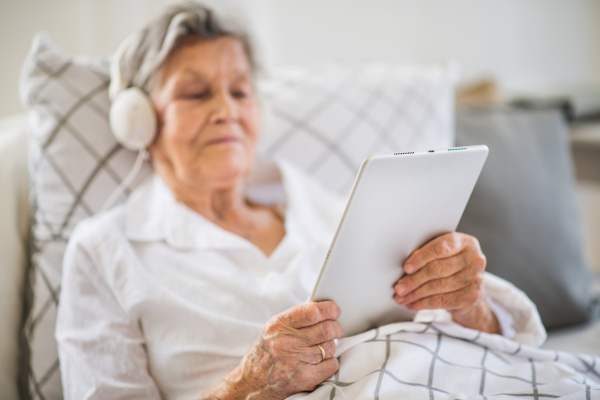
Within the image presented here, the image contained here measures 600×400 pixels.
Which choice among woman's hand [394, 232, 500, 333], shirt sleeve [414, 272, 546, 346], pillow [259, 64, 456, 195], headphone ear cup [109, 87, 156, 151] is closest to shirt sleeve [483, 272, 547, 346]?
shirt sleeve [414, 272, 546, 346]

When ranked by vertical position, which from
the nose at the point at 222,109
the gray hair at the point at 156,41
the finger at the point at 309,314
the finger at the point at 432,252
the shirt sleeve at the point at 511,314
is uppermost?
the gray hair at the point at 156,41

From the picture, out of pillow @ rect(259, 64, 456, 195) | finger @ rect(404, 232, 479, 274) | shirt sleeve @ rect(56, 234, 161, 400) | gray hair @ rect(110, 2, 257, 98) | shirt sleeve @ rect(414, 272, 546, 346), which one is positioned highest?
gray hair @ rect(110, 2, 257, 98)

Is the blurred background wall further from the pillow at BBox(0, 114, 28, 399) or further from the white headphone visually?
the pillow at BBox(0, 114, 28, 399)

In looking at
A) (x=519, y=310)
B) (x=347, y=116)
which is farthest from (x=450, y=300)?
(x=347, y=116)

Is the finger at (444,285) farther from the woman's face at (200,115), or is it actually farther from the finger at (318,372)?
the woman's face at (200,115)

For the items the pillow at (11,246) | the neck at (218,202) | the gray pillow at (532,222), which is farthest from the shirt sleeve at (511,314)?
the pillow at (11,246)

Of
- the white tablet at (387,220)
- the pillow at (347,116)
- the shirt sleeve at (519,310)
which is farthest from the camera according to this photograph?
the pillow at (347,116)

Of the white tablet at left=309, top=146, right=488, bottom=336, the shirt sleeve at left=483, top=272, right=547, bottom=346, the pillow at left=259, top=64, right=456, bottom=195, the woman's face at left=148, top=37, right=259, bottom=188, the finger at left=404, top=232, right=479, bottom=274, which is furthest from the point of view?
the pillow at left=259, top=64, right=456, bottom=195

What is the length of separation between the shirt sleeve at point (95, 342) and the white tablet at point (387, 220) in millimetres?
373

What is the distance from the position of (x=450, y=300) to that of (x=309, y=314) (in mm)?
259

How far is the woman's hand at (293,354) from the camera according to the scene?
24.3 inches

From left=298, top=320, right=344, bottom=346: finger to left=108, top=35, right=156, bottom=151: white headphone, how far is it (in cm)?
56

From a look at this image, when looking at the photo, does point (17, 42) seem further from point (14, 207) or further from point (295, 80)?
point (295, 80)

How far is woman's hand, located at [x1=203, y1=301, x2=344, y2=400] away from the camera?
2.03 feet
